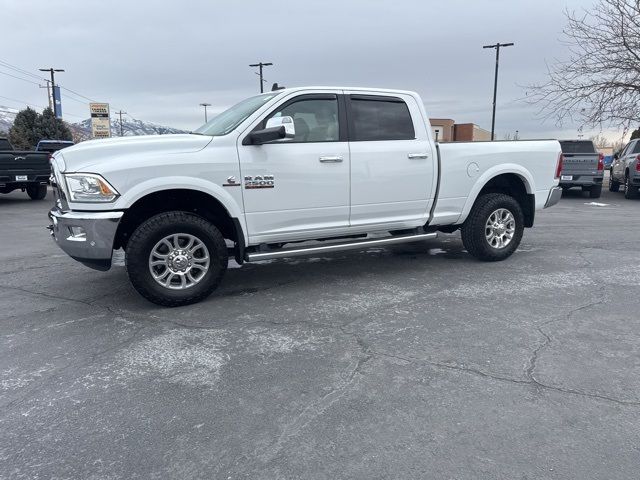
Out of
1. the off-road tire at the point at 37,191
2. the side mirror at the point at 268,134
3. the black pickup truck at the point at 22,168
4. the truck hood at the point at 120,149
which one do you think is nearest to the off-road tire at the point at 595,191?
the side mirror at the point at 268,134

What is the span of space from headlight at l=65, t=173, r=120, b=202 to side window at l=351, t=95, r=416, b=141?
2501 mm

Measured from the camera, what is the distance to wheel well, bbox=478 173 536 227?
21.7ft

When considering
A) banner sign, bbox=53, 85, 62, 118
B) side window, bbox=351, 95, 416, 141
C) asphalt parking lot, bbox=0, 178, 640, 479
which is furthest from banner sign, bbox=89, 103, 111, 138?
side window, bbox=351, 95, 416, 141

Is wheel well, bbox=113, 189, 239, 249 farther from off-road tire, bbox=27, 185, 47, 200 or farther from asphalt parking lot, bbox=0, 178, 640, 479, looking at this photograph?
off-road tire, bbox=27, 185, 47, 200

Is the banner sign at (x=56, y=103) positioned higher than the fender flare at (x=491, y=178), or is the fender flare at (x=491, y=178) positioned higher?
the banner sign at (x=56, y=103)

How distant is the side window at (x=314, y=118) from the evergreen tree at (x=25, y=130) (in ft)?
130

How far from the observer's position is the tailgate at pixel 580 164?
15.3m

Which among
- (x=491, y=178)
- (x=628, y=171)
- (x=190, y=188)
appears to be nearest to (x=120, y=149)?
(x=190, y=188)

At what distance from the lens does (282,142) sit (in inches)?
195

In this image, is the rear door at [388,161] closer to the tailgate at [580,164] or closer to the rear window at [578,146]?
the tailgate at [580,164]

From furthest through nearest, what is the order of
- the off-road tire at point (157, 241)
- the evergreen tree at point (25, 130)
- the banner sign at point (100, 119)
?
the evergreen tree at point (25, 130)
the banner sign at point (100, 119)
the off-road tire at point (157, 241)

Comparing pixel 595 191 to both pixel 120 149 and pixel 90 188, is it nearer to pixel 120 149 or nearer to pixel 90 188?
pixel 120 149

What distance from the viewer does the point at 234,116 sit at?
5.33 metres

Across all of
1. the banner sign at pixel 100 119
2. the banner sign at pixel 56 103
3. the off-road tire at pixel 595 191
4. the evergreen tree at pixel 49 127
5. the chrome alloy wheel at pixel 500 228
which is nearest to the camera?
the chrome alloy wheel at pixel 500 228
